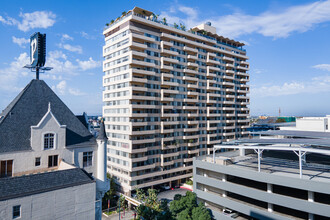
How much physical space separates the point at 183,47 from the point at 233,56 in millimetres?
31527

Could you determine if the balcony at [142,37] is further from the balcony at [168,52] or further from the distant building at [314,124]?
the distant building at [314,124]

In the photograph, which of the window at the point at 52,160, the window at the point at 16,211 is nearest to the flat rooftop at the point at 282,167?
the window at the point at 52,160

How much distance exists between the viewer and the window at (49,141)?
29.0m

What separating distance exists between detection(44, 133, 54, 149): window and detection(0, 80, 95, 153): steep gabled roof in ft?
6.32

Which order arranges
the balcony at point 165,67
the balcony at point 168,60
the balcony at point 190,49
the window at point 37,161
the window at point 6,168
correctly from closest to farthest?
the window at point 6,168
the window at point 37,161
the balcony at point 165,67
the balcony at point 168,60
the balcony at point 190,49

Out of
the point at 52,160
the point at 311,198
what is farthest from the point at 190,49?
the point at 52,160

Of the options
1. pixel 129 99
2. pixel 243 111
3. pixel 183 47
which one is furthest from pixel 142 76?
pixel 243 111

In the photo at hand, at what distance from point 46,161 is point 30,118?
6.27m

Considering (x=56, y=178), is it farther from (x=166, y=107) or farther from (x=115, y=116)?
(x=166, y=107)

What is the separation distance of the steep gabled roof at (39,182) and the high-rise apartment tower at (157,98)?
35.0 metres

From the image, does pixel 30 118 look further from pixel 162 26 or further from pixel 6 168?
pixel 162 26

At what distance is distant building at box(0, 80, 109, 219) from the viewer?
19.2 meters

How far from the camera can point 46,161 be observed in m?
→ 29.0

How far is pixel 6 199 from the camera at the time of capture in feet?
58.6
